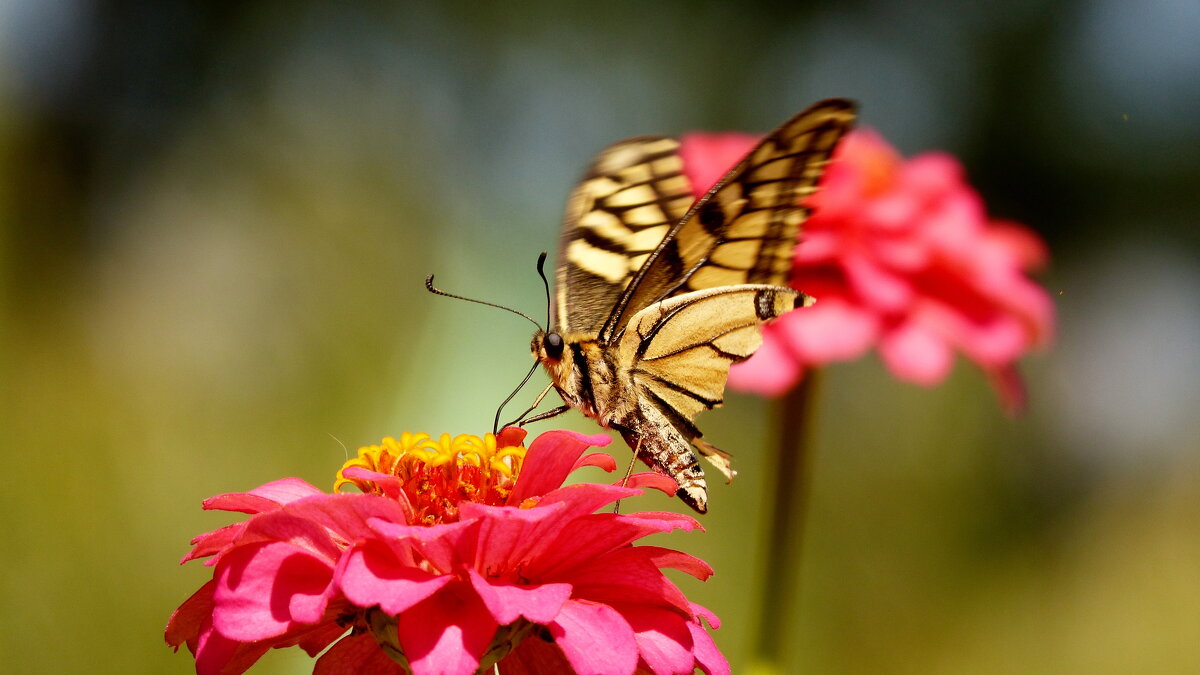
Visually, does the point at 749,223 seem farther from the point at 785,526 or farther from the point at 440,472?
the point at 440,472

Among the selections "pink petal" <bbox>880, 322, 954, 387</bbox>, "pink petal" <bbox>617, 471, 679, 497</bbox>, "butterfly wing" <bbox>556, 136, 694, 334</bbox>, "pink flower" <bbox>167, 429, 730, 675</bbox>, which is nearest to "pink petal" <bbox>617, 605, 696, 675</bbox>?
"pink flower" <bbox>167, 429, 730, 675</bbox>

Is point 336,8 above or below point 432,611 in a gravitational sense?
above

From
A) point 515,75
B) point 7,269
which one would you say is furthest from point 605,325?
point 515,75

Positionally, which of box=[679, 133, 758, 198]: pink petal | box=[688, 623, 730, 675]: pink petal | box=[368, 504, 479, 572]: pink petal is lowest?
box=[688, 623, 730, 675]: pink petal

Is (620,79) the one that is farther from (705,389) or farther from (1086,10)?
(705,389)

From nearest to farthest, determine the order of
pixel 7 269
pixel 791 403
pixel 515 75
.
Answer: pixel 791 403 < pixel 7 269 < pixel 515 75

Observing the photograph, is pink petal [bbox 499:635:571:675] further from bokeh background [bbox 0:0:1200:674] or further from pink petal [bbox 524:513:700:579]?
bokeh background [bbox 0:0:1200:674]

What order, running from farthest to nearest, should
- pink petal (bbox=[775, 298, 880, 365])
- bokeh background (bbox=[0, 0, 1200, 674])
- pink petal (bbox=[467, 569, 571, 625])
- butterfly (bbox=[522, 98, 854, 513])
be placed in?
bokeh background (bbox=[0, 0, 1200, 674]) → pink petal (bbox=[775, 298, 880, 365]) → butterfly (bbox=[522, 98, 854, 513]) → pink petal (bbox=[467, 569, 571, 625])
